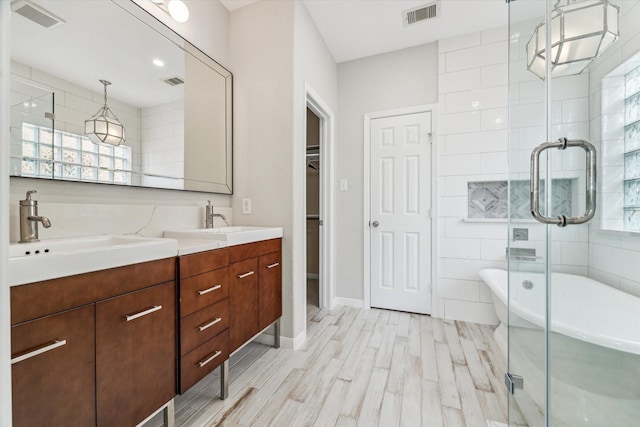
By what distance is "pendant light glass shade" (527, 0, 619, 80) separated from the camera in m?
1.28

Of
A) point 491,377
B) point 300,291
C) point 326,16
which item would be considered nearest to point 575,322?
point 491,377

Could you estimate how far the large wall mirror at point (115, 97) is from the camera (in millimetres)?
1160

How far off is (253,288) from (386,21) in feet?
8.34

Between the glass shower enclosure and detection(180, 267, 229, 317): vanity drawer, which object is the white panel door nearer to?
the glass shower enclosure

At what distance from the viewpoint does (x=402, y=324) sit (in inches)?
100.0

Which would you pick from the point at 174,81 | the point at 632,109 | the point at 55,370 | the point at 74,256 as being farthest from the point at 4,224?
the point at 632,109

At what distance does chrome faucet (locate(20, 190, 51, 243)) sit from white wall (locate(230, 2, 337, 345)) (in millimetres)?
1234

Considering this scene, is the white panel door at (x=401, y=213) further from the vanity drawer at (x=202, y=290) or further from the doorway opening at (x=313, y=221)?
the vanity drawer at (x=202, y=290)

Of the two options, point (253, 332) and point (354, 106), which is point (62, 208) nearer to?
point (253, 332)

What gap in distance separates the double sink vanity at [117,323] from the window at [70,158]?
0.32m

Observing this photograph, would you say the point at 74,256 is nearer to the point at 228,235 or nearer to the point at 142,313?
the point at 142,313

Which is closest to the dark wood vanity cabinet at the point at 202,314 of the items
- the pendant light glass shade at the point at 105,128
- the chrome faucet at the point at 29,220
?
the chrome faucet at the point at 29,220

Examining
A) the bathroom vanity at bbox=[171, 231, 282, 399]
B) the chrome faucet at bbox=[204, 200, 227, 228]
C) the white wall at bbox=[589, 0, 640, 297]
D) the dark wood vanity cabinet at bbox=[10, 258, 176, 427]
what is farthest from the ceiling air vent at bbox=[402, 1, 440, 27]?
the dark wood vanity cabinet at bbox=[10, 258, 176, 427]

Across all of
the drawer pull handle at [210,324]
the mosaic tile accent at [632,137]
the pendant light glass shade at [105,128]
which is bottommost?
the drawer pull handle at [210,324]
